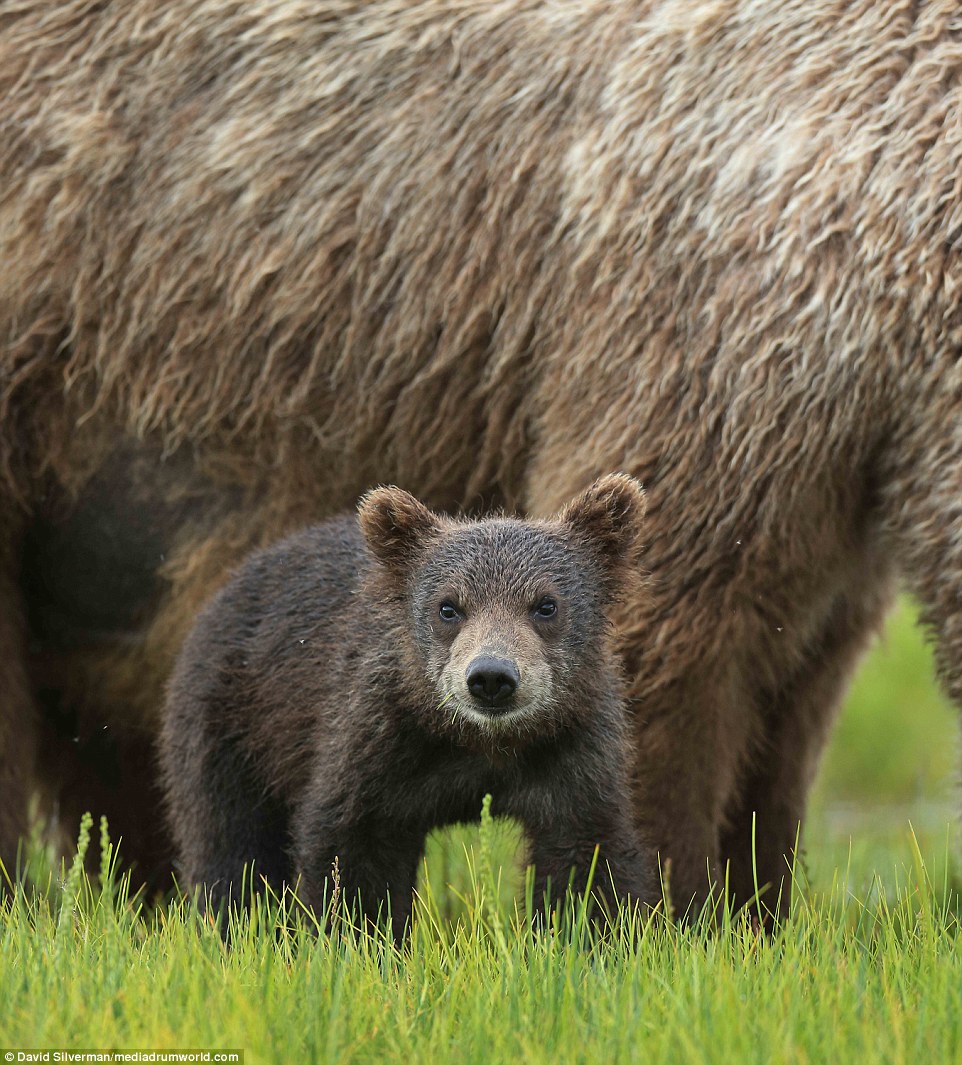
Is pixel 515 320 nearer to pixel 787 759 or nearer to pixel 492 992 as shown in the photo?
pixel 787 759

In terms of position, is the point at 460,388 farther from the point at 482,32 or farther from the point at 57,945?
the point at 57,945

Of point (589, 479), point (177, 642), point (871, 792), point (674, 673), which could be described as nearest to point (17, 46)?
point (177, 642)

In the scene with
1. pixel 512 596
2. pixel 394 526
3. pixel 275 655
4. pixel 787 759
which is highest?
pixel 394 526

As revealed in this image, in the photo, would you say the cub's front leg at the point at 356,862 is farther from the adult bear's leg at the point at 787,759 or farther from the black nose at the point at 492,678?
the adult bear's leg at the point at 787,759

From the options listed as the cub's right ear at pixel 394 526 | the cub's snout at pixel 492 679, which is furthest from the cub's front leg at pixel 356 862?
the cub's right ear at pixel 394 526

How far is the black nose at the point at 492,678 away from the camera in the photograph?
4.32 metres

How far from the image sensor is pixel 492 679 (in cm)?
432

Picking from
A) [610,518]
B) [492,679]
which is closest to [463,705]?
[492,679]

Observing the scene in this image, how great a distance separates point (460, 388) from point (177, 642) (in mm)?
1400

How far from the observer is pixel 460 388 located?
5996mm

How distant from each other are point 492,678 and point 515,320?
1.84 metres

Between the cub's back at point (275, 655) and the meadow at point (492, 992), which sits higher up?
the cub's back at point (275, 655)

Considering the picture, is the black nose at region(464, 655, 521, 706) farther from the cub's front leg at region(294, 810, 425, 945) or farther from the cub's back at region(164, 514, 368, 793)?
the cub's back at region(164, 514, 368, 793)

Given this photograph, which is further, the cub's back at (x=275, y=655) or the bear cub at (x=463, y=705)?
the cub's back at (x=275, y=655)
